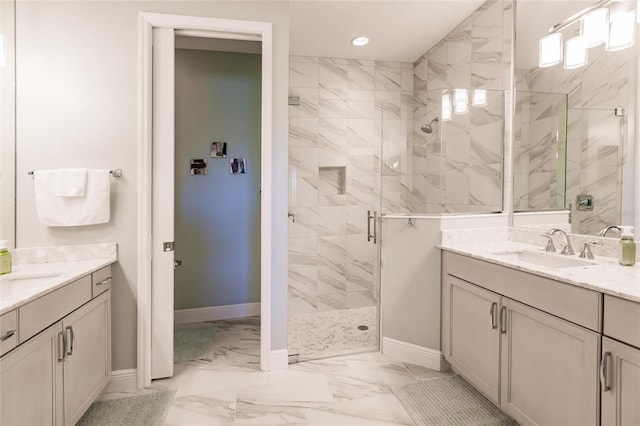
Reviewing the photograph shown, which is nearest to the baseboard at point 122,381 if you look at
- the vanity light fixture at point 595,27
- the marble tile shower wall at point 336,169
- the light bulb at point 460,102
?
the marble tile shower wall at point 336,169

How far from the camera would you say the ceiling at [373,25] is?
103 inches

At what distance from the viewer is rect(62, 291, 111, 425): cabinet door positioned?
154 cm

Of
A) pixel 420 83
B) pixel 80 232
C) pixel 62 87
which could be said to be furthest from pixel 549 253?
pixel 62 87

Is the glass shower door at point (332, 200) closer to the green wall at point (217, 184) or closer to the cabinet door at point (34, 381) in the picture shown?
the green wall at point (217, 184)

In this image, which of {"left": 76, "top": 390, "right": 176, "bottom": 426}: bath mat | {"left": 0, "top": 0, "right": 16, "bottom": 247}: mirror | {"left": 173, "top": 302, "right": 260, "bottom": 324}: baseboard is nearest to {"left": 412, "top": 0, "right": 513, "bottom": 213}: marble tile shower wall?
{"left": 173, "top": 302, "right": 260, "bottom": 324}: baseboard

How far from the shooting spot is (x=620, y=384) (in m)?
1.18

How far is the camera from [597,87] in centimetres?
183

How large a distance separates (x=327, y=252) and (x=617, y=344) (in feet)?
8.60

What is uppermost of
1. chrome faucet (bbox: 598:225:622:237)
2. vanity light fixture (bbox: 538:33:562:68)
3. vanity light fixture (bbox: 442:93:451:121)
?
vanity light fixture (bbox: 538:33:562:68)

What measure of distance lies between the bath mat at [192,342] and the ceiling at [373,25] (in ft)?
9.29

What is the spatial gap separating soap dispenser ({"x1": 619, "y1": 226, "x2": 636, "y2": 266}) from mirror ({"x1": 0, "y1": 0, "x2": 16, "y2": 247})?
3.22m

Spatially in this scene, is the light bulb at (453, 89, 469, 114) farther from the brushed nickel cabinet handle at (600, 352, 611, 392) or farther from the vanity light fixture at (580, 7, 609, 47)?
the brushed nickel cabinet handle at (600, 352, 611, 392)

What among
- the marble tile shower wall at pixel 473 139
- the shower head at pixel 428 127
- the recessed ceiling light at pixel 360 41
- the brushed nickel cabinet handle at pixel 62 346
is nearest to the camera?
the brushed nickel cabinet handle at pixel 62 346

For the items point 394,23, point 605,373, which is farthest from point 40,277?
point 394,23
